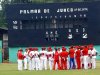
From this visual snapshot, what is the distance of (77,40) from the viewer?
3953cm

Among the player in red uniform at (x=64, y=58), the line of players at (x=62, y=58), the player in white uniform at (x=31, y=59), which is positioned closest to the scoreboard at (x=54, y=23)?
the line of players at (x=62, y=58)

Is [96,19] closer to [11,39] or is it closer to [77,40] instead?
[77,40]

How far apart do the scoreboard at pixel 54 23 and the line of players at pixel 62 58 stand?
6.62 m

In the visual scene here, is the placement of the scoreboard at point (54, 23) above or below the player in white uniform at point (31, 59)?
above

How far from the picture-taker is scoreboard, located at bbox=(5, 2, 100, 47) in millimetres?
39375

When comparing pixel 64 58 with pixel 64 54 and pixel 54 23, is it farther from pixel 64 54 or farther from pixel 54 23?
pixel 54 23

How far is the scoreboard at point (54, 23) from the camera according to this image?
39375mm

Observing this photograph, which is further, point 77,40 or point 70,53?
point 77,40

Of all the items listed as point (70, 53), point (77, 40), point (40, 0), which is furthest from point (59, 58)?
point (40, 0)

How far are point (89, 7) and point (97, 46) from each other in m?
3.42

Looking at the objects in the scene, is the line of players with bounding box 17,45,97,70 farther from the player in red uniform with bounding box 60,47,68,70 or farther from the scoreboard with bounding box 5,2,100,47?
the scoreboard with bounding box 5,2,100,47

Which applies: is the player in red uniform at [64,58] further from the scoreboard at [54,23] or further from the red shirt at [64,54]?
the scoreboard at [54,23]

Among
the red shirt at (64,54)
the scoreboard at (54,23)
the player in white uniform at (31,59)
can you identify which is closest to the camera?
the red shirt at (64,54)

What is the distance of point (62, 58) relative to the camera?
1266 inches
